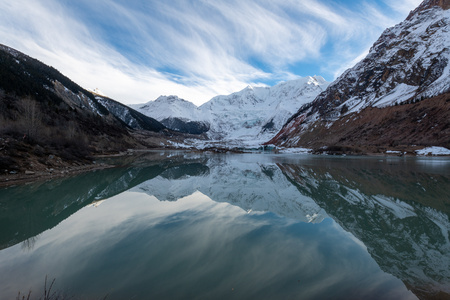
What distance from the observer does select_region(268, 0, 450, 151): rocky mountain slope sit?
7149cm

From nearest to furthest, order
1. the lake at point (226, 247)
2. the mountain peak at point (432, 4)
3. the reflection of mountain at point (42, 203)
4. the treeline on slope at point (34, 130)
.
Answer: the lake at point (226, 247) → the reflection of mountain at point (42, 203) → the treeline on slope at point (34, 130) → the mountain peak at point (432, 4)

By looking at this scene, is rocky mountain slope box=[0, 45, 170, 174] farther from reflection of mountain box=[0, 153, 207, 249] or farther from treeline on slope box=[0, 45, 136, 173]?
reflection of mountain box=[0, 153, 207, 249]

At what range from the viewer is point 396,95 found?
97375mm

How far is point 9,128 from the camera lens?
88.6 ft

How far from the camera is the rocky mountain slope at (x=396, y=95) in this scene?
71494 millimetres

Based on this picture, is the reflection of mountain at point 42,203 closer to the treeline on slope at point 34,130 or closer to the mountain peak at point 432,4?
the treeline on slope at point 34,130

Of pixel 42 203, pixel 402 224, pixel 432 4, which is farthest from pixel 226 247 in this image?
pixel 432 4

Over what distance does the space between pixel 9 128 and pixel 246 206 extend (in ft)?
99.2

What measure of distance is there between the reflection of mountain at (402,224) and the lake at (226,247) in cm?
5

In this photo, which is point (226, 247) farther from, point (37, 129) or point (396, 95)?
point (396, 95)

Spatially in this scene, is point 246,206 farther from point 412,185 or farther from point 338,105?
point 338,105

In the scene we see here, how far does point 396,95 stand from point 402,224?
111725 mm

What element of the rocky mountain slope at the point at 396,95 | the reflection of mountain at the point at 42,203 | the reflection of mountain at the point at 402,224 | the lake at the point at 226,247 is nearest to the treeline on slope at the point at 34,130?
the reflection of mountain at the point at 42,203

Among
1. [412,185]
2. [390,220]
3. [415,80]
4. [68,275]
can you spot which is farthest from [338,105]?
[68,275]
